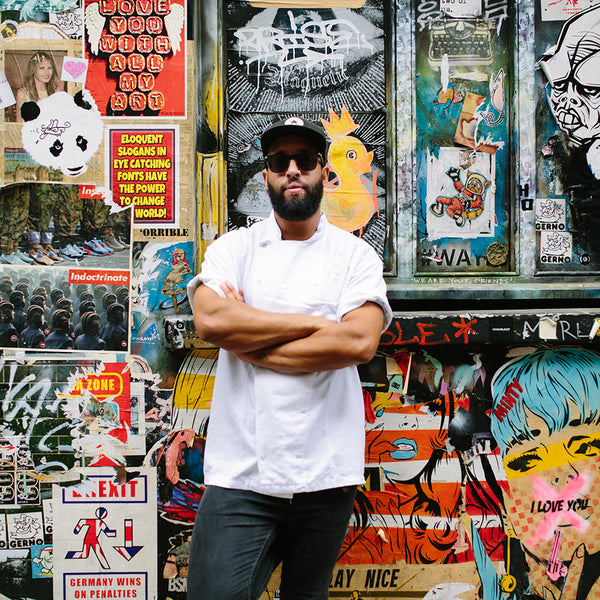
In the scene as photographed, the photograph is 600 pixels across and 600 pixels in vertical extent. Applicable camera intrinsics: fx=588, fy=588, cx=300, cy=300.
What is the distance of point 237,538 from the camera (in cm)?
233

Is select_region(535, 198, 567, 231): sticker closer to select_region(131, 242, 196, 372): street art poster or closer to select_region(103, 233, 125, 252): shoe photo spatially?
select_region(131, 242, 196, 372): street art poster

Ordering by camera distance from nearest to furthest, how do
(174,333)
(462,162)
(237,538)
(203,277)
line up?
(237,538), (203,277), (174,333), (462,162)

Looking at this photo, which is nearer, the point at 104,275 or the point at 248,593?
the point at 248,593

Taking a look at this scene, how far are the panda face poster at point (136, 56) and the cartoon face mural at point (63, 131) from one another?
0.34ft

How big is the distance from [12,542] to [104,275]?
5.44ft

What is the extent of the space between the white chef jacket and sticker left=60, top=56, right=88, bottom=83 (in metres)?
1.61

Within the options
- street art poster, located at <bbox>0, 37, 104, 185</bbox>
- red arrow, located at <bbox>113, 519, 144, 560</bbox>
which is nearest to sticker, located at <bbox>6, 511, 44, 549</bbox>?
red arrow, located at <bbox>113, 519, 144, 560</bbox>

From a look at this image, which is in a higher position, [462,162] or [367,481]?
[462,162]

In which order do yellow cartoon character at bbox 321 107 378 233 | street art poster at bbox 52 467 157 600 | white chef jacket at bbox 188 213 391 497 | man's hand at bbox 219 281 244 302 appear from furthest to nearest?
yellow cartoon character at bbox 321 107 378 233
street art poster at bbox 52 467 157 600
man's hand at bbox 219 281 244 302
white chef jacket at bbox 188 213 391 497

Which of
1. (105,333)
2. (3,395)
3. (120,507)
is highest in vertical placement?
(105,333)

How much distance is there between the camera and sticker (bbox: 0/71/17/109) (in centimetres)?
344

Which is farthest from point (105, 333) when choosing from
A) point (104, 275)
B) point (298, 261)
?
point (298, 261)

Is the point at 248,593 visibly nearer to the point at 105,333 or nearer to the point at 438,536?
the point at 438,536

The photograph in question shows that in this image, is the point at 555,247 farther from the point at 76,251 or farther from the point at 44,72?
the point at 44,72
